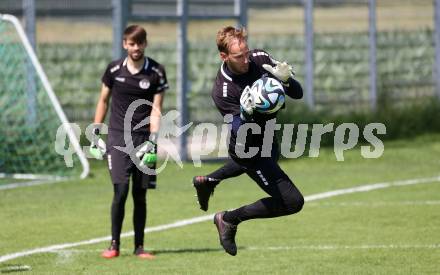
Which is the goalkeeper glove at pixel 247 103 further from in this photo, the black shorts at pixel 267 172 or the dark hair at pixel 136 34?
the dark hair at pixel 136 34

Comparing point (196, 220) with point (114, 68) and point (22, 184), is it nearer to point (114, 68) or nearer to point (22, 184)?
point (114, 68)

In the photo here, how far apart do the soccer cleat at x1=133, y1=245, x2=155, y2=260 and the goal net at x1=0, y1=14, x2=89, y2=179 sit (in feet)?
20.7

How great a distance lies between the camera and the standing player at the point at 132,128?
35.9 feet

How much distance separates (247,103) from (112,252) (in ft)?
8.76

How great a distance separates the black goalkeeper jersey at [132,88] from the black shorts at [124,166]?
0.32ft

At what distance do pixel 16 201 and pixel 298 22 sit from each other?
876 centimetres

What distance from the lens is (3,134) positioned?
57.1 feet

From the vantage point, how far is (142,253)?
10891 mm

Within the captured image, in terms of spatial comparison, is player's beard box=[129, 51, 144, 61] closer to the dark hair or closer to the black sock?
the dark hair

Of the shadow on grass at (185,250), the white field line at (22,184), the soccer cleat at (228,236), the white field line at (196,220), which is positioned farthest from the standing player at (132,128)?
the white field line at (22,184)

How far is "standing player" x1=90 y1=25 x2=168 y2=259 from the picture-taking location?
10.9 meters
